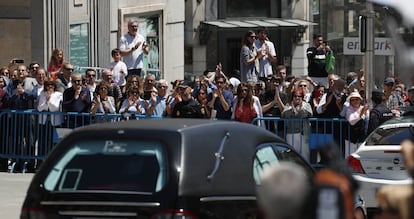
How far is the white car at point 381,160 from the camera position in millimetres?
12617

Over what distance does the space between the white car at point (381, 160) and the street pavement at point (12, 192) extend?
4314mm

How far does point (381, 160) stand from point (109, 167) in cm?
546

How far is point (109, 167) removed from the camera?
8172mm

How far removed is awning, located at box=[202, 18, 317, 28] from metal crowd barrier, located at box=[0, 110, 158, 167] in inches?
749

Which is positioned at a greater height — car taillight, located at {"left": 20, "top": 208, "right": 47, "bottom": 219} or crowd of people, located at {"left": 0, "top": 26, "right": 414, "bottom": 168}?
crowd of people, located at {"left": 0, "top": 26, "right": 414, "bottom": 168}

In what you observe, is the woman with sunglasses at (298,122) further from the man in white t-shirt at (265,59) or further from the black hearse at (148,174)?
the black hearse at (148,174)

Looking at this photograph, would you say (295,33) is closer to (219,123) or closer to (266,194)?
(219,123)

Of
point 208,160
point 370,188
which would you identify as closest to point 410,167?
point 208,160

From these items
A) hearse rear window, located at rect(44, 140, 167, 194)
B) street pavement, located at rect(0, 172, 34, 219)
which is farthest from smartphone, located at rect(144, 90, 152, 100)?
hearse rear window, located at rect(44, 140, 167, 194)

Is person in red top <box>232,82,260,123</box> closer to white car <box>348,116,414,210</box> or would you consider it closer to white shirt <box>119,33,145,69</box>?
white shirt <box>119,33,145,69</box>

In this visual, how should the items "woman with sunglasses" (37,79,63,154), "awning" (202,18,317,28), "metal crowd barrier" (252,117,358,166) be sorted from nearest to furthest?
"metal crowd barrier" (252,117,358,166) → "woman with sunglasses" (37,79,63,154) → "awning" (202,18,317,28)

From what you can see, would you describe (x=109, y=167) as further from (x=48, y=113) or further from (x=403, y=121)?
(x=48, y=113)

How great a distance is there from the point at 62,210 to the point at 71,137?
0.69m

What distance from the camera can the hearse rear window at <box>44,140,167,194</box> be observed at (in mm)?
8047
